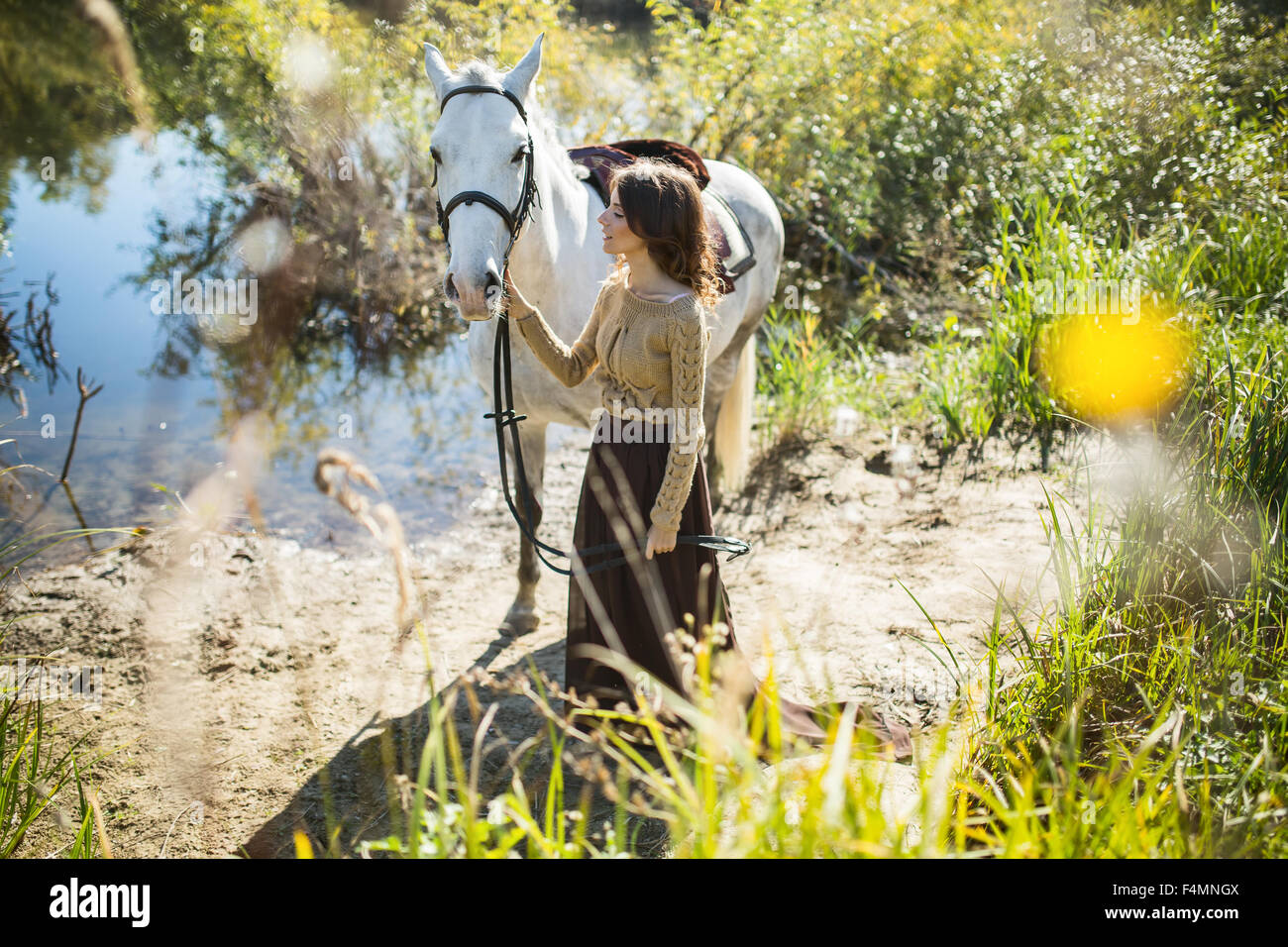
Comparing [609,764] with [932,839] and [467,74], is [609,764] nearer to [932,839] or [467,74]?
[932,839]

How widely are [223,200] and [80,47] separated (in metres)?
5.55

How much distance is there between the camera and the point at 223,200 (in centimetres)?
732

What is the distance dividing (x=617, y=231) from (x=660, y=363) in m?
0.36

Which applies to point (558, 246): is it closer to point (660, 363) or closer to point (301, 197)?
point (660, 363)

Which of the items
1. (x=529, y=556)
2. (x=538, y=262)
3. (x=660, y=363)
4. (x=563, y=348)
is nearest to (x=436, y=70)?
(x=538, y=262)

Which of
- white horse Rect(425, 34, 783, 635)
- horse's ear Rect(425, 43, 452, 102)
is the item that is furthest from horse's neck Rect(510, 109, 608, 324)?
horse's ear Rect(425, 43, 452, 102)

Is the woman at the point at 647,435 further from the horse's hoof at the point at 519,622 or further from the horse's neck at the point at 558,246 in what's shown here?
the horse's hoof at the point at 519,622

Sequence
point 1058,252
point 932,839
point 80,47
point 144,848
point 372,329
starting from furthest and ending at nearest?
point 80,47 → point 372,329 → point 1058,252 → point 144,848 → point 932,839

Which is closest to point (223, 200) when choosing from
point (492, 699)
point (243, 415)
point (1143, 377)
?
point (243, 415)

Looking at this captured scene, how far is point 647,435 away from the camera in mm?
2295

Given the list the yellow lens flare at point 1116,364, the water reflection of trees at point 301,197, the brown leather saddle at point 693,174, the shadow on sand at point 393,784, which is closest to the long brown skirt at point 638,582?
the shadow on sand at point 393,784

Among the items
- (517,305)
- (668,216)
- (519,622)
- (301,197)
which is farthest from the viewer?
(301,197)

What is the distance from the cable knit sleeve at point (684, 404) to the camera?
204 centimetres

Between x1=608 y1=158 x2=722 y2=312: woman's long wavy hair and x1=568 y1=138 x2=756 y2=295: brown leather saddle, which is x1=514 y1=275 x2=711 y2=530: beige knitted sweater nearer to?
x1=608 y1=158 x2=722 y2=312: woman's long wavy hair
